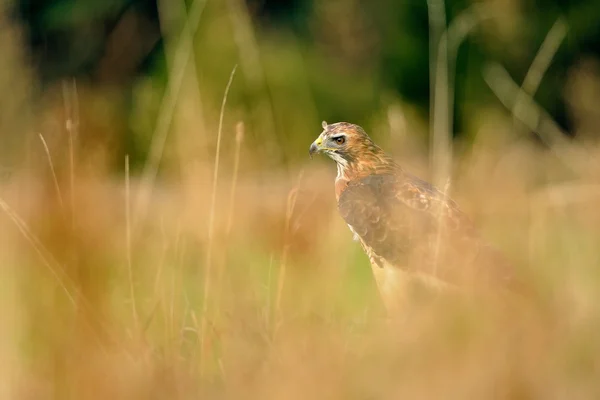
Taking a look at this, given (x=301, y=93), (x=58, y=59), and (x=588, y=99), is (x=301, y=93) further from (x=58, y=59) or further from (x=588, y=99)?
(x=588, y=99)

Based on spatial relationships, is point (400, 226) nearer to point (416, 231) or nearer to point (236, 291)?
point (416, 231)

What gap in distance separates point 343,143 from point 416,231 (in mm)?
696

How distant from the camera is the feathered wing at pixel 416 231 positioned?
9.94 feet

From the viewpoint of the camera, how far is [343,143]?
381cm

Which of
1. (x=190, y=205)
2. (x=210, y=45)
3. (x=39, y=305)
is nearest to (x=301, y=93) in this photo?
(x=210, y=45)

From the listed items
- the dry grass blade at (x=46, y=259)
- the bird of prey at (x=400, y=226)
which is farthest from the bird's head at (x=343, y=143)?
the dry grass blade at (x=46, y=259)

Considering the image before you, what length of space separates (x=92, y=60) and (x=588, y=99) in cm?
890

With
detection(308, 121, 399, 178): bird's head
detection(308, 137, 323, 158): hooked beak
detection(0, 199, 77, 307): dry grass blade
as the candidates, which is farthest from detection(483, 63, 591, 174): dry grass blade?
detection(0, 199, 77, 307): dry grass blade

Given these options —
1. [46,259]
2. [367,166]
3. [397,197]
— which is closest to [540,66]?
[397,197]

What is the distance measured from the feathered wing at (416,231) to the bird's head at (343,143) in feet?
0.47

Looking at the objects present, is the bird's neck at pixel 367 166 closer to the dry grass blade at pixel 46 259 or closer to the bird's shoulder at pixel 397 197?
the bird's shoulder at pixel 397 197

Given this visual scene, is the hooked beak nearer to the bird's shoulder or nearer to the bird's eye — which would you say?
the bird's eye

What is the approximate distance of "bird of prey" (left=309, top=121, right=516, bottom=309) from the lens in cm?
306

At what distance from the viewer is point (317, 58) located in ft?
46.0
